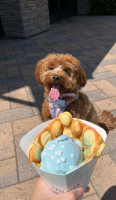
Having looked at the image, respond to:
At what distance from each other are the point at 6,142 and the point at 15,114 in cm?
93

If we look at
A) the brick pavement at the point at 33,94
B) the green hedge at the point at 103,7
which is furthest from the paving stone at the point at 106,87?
the green hedge at the point at 103,7

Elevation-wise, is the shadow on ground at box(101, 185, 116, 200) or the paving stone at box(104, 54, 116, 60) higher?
the paving stone at box(104, 54, 116, 60)

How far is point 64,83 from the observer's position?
8.55 ft

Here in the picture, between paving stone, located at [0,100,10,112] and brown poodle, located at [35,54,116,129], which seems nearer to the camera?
brown poodle, located at [35,54,116,129]

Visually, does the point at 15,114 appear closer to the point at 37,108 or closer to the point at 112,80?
the point at 37,108

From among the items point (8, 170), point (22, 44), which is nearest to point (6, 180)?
point (8, 170)

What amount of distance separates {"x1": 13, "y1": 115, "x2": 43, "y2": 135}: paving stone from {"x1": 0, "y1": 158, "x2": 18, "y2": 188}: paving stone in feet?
2.30

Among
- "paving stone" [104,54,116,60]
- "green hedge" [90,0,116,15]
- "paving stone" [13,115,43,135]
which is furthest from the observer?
"green hedge" [90,0,116,15]

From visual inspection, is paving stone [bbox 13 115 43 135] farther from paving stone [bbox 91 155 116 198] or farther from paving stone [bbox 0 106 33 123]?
paving stone [bbox 91 155 116 198]

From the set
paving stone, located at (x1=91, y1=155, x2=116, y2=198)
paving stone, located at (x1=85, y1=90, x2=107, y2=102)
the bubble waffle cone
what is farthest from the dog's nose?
paving stone, located at (x1=85, y1=90, x2=107, y2=102)

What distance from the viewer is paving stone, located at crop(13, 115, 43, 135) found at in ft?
11.8

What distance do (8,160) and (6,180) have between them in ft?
1.22

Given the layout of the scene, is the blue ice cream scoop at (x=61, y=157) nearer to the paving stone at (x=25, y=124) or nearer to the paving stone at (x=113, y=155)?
the paving stone at (x=113, y=155)

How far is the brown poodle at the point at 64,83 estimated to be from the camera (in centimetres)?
261
